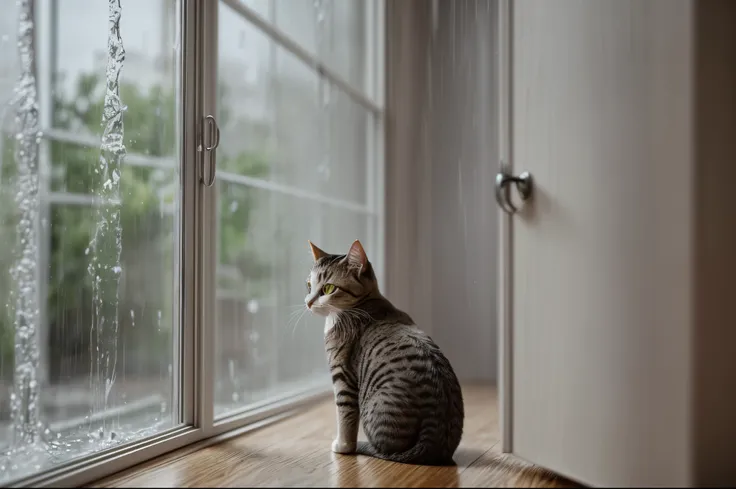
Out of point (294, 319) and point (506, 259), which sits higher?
point (506, 259)

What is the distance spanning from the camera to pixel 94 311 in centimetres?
162

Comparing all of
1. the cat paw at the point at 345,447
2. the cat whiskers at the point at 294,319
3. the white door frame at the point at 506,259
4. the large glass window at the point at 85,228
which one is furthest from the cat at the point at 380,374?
the cat whiskers at the point at 294,319

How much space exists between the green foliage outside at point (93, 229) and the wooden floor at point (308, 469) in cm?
32

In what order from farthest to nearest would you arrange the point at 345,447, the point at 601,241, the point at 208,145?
the point at 208,145, the point at 345,447, the point at 601,241

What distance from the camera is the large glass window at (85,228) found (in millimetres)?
1449

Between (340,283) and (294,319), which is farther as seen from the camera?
(294,319)

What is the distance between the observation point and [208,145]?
5.84 ft

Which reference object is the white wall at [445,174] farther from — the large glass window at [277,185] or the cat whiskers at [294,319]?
the cat whiskers at [294,319]

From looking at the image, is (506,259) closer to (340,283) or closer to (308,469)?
(340,283)

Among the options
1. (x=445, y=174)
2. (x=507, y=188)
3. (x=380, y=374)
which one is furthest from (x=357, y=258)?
(x=445, y=174)

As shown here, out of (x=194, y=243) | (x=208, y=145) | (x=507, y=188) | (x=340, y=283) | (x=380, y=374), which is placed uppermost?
(x=208, y=145)

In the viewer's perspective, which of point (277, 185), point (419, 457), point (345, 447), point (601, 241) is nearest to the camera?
point (601, 241)

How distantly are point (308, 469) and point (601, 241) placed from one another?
2.74 ft

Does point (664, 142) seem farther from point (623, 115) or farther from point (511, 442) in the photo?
point (511, 442)
